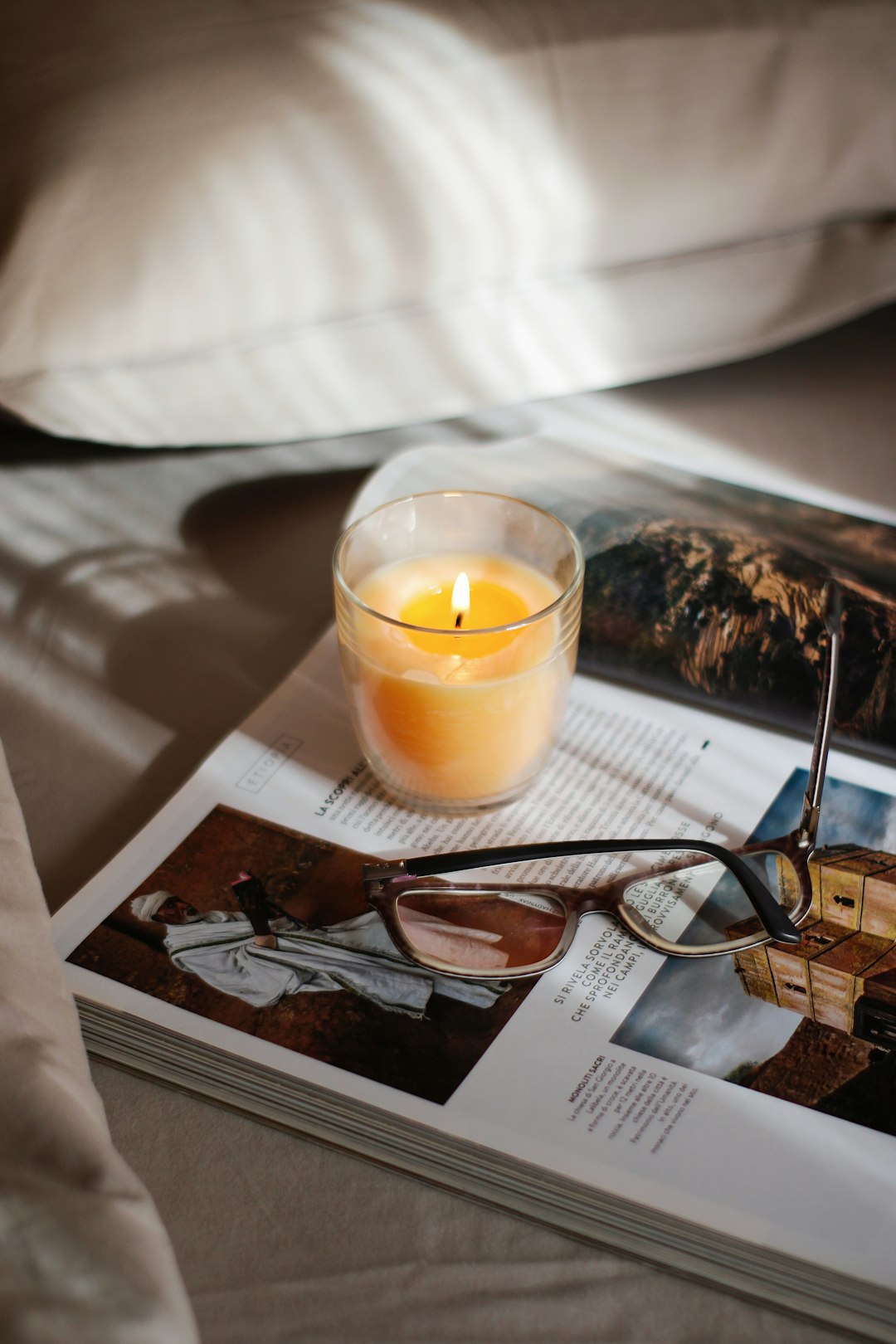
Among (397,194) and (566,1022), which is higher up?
(397,194)

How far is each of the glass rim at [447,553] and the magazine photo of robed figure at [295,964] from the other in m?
0.10

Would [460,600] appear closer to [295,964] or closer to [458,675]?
[458,675]

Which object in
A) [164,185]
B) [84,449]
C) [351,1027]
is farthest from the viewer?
[84,449]

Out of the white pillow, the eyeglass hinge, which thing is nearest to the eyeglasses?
the eyeglass hinge

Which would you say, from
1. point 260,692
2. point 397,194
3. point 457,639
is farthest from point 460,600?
point 397,194

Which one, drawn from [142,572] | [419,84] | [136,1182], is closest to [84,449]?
[142,572]

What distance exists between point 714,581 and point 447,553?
0.47ft

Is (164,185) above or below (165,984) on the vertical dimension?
above

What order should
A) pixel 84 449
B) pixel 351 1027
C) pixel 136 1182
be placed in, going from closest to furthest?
pixel 136 1182 < pixel 351 1027 < pixel 84 449

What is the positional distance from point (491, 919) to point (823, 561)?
0.27 metres

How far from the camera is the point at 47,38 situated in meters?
0.56

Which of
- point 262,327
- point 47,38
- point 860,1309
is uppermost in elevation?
point 47,38

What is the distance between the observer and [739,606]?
497 mm

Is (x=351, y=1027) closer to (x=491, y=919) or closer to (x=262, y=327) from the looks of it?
(x=491, y=919)
